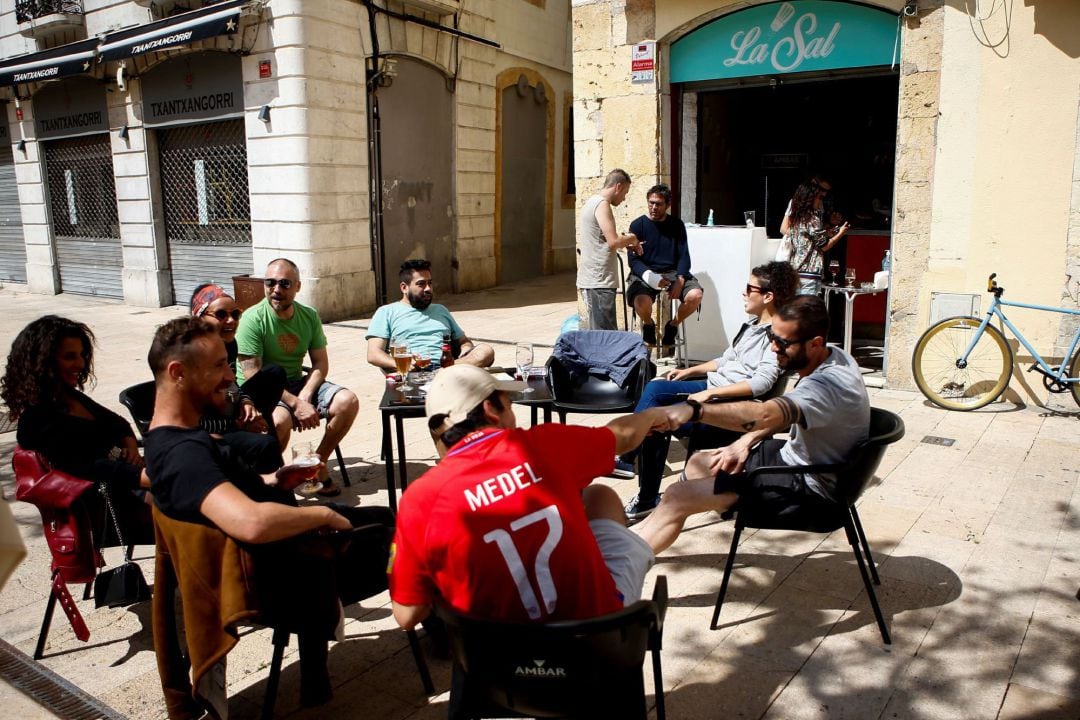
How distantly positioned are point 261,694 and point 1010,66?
20.7 ft

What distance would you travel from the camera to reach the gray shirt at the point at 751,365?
13.4 feet

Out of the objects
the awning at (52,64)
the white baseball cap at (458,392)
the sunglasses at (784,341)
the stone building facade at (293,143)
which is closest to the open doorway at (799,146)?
the stone building facade at (293,143)

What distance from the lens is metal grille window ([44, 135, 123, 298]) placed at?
1396 centimetres

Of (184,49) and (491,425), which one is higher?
(184,49)

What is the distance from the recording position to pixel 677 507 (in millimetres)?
3219

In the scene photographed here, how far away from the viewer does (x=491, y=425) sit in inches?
86.2

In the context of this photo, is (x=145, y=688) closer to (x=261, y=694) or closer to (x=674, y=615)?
(x=261, y=694)

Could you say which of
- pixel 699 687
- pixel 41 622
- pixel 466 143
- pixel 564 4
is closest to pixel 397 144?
pixel 466 143

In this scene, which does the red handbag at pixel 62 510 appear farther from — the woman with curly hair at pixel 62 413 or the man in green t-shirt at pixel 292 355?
the man in green t-shirt at pixel 292 355

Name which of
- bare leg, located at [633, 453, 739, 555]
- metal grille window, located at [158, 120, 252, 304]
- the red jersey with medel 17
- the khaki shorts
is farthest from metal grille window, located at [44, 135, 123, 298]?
the red jersey with medel 17

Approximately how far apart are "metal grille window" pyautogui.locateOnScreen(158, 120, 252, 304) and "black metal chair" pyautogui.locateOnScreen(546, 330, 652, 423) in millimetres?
8323

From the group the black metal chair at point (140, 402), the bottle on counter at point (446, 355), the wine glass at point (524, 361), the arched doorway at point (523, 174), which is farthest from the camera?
the arched doorway at point (523, 174)

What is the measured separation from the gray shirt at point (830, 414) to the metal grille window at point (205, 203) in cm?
1017

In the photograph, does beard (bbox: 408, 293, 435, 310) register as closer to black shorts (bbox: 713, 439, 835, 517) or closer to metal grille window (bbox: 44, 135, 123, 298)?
black shorts (bbox: 713, 439, 835, 517)
